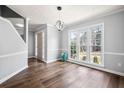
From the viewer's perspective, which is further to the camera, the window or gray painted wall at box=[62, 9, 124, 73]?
the window

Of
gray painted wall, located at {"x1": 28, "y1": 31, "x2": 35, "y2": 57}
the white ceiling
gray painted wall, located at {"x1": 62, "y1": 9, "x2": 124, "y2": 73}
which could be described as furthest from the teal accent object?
gray painted wall, located at {"x1": 28, "y1": 31, "x2": 35, "y2": 57}

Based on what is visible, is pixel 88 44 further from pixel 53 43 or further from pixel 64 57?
pixel 53 43

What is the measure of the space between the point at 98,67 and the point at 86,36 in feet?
5.54

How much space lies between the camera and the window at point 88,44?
4055 mm

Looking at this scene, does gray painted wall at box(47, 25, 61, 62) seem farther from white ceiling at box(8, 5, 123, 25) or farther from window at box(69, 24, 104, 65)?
white ceiling at box(8, 5, 123, 25)

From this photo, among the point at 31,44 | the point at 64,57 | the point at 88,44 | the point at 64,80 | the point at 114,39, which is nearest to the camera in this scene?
the point at 64,80

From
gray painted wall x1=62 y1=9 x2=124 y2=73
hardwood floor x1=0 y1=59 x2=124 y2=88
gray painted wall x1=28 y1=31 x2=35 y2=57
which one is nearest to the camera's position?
hardwood floor x1=0 y1=59 x2=124 y2=88

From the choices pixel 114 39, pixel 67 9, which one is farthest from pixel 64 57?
pixel 67 9

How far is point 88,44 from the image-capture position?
452 cm

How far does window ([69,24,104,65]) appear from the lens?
13.3 feet

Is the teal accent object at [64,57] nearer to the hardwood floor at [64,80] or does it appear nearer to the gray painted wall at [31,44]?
the hardwood floor at [64,80]

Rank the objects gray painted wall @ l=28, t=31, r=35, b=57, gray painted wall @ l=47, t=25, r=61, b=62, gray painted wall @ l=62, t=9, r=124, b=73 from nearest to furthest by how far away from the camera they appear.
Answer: gray painted wall @ l=62, t=9, r=124, b=73, gray painted wall @ l=47, t=25, r=61, b=62, gray painted wall @ l=28, t=31, r=35, b=57

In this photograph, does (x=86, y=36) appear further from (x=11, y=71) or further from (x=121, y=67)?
(x=11, y=71)

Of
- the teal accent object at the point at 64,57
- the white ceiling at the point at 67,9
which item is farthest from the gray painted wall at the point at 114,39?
the teal accent object at the point at 64,57
